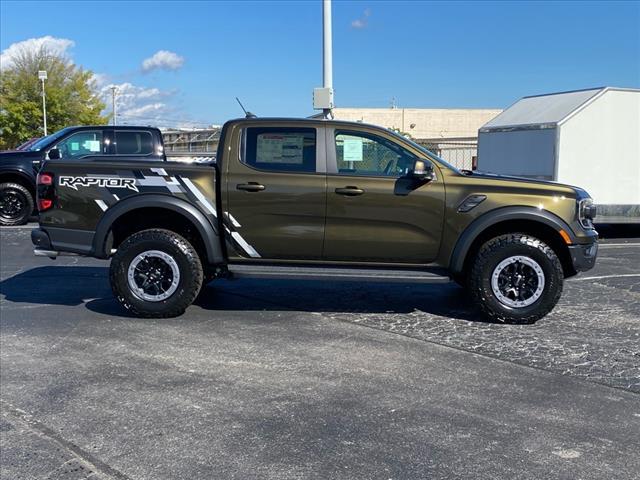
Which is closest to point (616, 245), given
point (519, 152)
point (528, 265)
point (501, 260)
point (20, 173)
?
point (519, 152)

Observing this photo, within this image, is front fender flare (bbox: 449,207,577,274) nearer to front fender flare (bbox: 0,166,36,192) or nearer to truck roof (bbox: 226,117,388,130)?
truck roof (bbox: 226,117,388,130)

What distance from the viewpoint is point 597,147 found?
11.5m

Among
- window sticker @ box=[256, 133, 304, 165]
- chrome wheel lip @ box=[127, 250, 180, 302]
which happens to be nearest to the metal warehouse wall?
Answer: window sticker @ box=[256, 133, 304, 165]

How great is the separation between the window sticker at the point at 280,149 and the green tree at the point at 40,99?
1315 inches

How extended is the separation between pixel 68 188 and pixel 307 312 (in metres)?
2.62

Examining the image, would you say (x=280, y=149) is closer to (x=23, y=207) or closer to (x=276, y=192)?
(x=276, y=192)

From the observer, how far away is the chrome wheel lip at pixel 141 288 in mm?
6020

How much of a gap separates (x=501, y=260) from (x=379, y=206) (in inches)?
49.1

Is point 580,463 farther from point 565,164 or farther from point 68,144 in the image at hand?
point 68,144

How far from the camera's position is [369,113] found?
2213 inches

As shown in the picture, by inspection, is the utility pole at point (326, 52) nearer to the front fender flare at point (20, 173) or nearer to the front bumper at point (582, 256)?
the front fender flare at point (20, 173)

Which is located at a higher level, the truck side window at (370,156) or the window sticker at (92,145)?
the window sticker at (92,145)

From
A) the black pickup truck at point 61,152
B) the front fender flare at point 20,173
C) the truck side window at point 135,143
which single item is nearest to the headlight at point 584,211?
the black pickup truck at point 61,152

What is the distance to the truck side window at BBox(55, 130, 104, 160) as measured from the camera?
1162 centimetres
